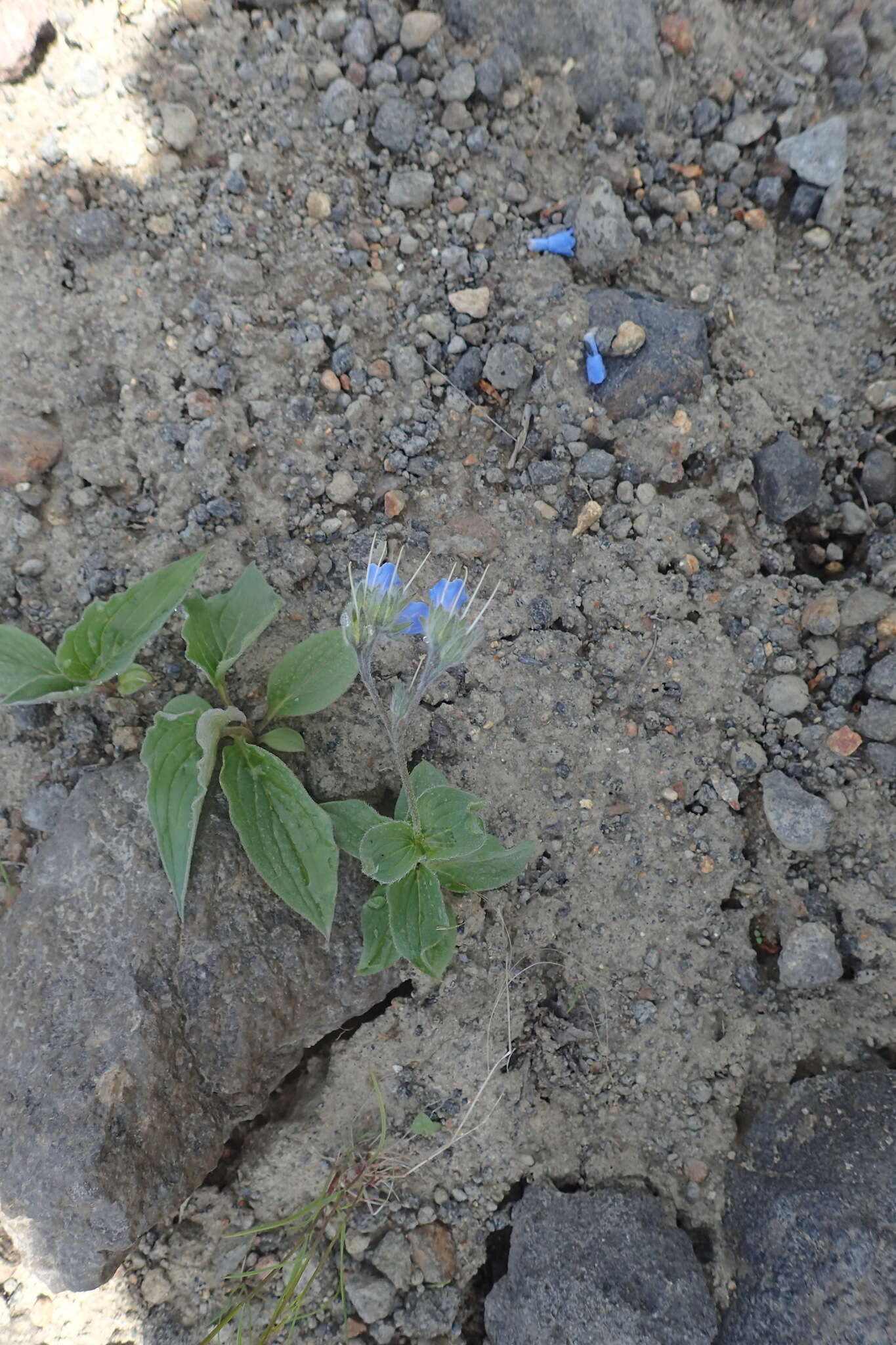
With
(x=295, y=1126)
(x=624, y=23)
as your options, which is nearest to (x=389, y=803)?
(x=295, y=1126)

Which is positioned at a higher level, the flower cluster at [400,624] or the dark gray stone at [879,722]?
Result: the flower cluster at [400,624]

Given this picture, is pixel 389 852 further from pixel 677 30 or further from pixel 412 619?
pixel 677 30

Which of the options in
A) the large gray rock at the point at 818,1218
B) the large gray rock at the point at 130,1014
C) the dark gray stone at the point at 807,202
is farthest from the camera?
the dark gray stone at the point at 807,202

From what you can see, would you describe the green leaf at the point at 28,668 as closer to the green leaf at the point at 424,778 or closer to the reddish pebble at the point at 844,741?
the green leaf at the point at 424,778

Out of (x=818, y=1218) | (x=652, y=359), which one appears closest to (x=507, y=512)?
(x=652, y=359)

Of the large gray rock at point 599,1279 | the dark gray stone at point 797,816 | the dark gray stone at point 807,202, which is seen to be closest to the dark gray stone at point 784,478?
the dark gray stone at point 807,202

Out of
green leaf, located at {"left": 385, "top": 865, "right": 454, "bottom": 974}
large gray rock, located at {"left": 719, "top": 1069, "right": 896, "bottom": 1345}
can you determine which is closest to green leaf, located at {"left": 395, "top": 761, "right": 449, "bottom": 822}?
green leaf, located at {"left": 385, "top": 865, "right": 454, "bottom": 974}

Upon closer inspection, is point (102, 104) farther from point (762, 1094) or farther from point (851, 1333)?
point (851, 1333)
